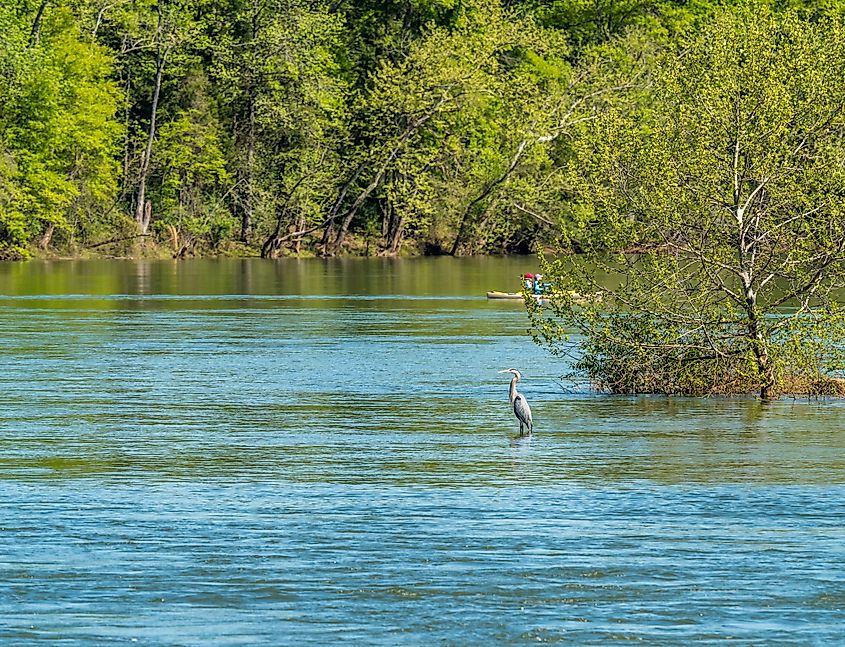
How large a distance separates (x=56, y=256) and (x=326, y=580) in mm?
79161

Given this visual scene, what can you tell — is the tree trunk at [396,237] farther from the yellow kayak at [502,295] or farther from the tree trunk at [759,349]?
the tree trunk at [759,349]

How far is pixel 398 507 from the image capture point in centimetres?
2084

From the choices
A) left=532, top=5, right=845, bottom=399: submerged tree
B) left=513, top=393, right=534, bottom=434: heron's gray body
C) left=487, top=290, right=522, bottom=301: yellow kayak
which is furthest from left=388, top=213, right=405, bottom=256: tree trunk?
left=513, top=393, right=534, bottom=434: heron's gray body

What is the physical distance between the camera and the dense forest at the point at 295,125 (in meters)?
92.6

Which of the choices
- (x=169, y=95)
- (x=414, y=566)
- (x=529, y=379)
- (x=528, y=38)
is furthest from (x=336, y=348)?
(x=528, y=38)

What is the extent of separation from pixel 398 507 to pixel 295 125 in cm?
8012

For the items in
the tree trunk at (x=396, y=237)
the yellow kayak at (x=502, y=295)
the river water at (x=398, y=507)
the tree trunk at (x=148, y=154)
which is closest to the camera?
the river water at (x=398, y=507)

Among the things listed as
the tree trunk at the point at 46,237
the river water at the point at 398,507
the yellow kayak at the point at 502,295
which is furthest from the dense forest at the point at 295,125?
the river water at the point at 398,507

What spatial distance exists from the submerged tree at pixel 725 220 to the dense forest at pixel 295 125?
2429 inches

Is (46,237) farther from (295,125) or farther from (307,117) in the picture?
(307,117)

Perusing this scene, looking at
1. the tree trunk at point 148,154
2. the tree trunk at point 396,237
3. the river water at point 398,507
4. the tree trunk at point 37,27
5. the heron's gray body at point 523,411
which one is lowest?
the river water at point 398,507

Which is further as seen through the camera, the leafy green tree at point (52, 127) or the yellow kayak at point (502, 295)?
the leafy green tree at point (52, 127)

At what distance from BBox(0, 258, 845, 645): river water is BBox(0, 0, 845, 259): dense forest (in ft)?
179

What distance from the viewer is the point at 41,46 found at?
294ft
